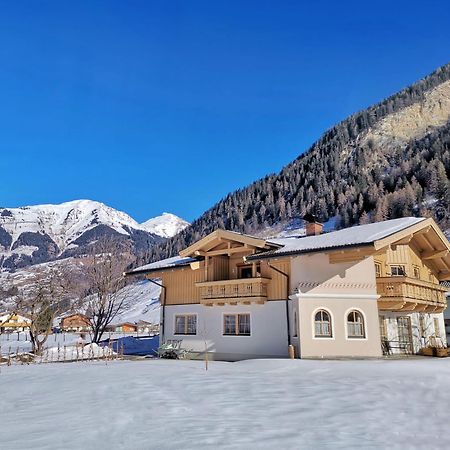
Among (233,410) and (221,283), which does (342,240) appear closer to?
(221,283)

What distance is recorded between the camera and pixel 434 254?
78.4 feet

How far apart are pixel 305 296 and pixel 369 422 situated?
11902mm

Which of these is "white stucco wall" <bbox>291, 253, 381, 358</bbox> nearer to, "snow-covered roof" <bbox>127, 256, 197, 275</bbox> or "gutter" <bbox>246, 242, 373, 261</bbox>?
"gutter" <bbox>246, 242, 373, 261</bbox>

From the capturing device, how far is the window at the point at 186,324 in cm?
2386

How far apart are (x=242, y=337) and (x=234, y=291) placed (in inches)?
92.8

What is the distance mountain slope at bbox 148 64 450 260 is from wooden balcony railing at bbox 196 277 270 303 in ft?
256

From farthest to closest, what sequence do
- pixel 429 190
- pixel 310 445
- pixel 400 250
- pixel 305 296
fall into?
pixel 429 190
pixel 400 250
pixel 305 296
pixel 310 445

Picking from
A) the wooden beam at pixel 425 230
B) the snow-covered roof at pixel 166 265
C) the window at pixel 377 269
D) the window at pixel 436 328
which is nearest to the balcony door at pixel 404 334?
the window at pixel 377 269

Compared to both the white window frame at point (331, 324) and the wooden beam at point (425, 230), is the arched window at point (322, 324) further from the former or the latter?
the wooden beam at point (425, 230)

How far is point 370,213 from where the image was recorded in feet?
338

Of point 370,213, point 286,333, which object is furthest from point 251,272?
point 370,213

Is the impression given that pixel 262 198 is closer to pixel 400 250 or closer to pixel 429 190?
pixel 429 190

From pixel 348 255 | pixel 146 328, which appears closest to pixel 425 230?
pixel 348 255

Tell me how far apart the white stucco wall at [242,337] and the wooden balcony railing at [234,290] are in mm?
632
